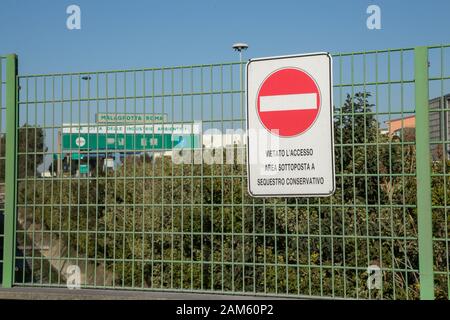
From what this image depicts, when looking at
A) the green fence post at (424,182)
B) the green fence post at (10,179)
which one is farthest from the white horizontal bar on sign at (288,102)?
the green fence post at (10,179)

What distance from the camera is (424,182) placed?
530 cm

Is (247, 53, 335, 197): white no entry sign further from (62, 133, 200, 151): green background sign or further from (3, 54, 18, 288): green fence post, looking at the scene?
(3, 54, 18, 288): green fence post

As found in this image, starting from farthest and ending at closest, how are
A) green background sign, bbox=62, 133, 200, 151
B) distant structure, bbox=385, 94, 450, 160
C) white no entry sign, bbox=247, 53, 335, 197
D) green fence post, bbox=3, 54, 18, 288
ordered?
green fence post, bbox=3, 54, 18, 288 < green background sign, bbox=62, 133, 200, 151 < white no entry sign, bbox=247, 53, 335, 197 < distant structure, bbox=385, 94, 450, 160

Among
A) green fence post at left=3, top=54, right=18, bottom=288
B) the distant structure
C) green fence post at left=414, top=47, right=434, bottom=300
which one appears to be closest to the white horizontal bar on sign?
the distant structure

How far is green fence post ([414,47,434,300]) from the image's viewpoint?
529 cm

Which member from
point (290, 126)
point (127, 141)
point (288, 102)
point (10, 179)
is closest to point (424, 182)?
point (290, 126)

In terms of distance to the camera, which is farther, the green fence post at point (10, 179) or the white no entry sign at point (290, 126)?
the green fence post at point (10, 179)

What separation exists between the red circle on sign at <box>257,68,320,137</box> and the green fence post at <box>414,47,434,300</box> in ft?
2.94

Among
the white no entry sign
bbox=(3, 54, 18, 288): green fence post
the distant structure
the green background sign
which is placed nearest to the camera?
the distant structure

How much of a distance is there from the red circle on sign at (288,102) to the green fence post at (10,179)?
2782 mm

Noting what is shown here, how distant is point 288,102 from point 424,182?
4.57 feet

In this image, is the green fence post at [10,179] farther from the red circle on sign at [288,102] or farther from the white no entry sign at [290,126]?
the red circle on sign at [288,102]

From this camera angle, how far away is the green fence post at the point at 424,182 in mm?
5289

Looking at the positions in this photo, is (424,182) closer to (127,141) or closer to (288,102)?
(288,102)
